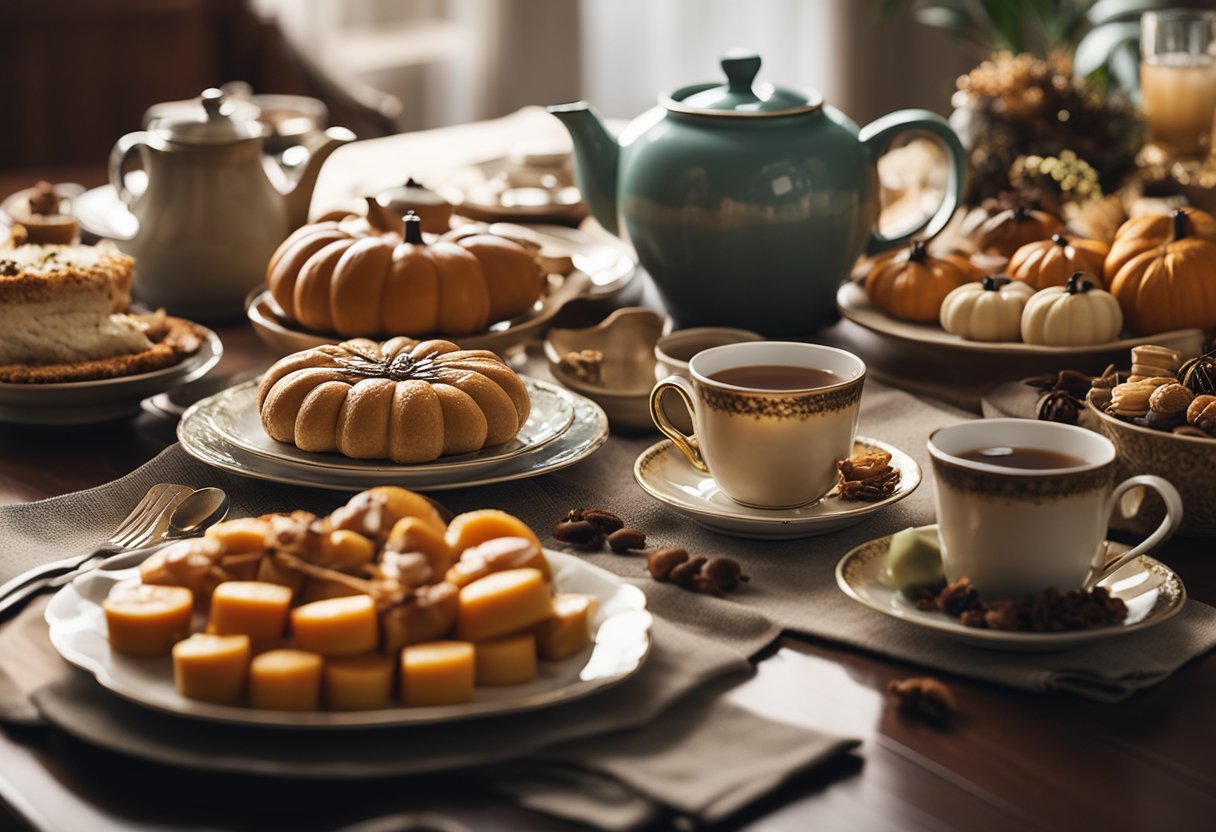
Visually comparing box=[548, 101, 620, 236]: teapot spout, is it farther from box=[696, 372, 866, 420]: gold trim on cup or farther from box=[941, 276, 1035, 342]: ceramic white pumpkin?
box=[696, 372, 866, 420]: gold trim on cup

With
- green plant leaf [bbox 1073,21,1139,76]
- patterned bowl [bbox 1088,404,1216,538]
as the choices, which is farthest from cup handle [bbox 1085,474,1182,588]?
green plant leaf [bbox 1073,21,1139,76]

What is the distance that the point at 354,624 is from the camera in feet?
2.39

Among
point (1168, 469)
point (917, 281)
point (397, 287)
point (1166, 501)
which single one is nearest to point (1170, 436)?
point (1168, 469)

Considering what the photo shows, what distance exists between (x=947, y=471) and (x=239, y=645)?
1.39ft

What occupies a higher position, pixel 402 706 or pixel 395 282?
pixel 395 282

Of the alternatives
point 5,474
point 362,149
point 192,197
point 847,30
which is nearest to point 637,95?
point 847,30

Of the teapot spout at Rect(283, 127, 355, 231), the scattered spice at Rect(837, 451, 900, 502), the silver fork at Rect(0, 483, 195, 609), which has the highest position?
the teapot spout at Rect(283, 127, 355, 231)

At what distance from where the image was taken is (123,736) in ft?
2.41

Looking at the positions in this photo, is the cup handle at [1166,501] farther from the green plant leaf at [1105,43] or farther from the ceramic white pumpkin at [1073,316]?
the green plant leaf at [1105,43]

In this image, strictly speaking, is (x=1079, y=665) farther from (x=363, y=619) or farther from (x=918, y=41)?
(x=918, y=41)

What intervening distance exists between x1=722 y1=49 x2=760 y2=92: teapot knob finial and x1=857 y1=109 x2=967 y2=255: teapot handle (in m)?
0.13

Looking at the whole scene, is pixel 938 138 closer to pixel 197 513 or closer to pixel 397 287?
pixel 397 287

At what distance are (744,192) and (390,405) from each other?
508 millimetres

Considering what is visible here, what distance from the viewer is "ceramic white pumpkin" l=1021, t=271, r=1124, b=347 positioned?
1.29 meters
